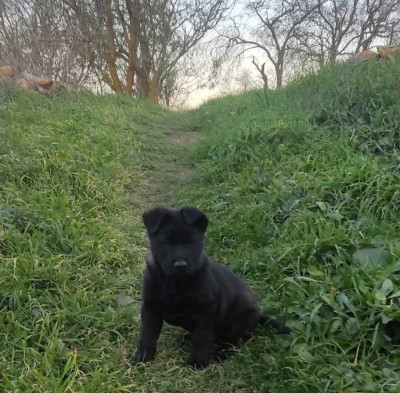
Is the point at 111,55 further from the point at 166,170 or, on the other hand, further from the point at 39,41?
the point at 166,170

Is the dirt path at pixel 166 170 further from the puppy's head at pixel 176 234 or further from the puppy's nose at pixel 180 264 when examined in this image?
the puppy's nose at pixel 180 264

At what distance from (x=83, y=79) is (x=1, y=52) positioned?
3.33 metres

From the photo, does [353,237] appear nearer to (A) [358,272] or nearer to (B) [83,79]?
(A) [358,272]

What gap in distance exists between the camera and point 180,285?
8.59ft

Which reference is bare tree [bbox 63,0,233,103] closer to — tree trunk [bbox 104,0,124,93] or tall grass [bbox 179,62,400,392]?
tree trunk [bbox 104,0,124,93]

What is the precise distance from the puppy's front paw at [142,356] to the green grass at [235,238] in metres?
0.06

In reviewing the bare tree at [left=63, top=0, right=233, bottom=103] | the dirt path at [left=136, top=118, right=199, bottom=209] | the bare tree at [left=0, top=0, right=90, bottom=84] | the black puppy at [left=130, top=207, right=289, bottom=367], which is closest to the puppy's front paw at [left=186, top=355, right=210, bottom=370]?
the black puppy at [left=130, top=207, right=289, bottom=367]

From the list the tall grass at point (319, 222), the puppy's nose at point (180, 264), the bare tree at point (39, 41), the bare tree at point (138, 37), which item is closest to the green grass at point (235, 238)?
the tall grass at point (319, 222)

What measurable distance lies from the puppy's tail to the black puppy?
377 millimetres

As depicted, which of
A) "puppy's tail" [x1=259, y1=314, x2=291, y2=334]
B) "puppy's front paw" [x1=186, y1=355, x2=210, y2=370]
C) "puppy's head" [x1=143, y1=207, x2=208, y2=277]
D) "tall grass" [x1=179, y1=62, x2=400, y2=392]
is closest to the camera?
"tall grass" [x1=179, y1=62, x2=400, y2=392]

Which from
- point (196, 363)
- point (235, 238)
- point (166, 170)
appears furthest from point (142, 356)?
point (166, 170)

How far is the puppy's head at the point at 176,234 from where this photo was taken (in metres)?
2.56

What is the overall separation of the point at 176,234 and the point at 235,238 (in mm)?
1849

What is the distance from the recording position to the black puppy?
2.59m
